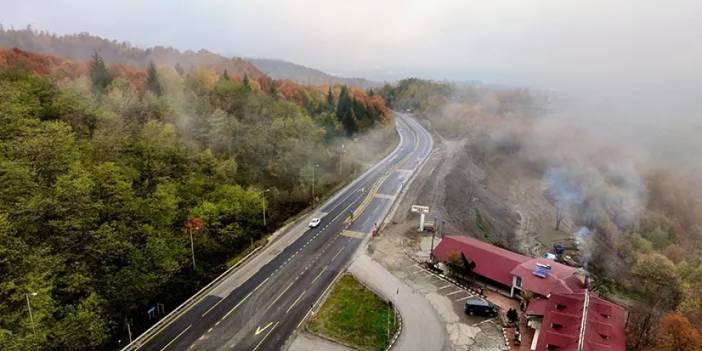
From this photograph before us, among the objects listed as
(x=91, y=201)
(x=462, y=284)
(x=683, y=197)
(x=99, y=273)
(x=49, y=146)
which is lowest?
(x=683, y=197)

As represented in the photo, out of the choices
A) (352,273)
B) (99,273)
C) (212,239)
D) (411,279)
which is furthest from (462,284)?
(99,273)

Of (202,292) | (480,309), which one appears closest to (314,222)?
(202,292)

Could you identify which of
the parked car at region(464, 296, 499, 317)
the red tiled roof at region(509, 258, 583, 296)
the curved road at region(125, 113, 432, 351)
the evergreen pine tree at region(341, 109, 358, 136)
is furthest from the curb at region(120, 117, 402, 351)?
the evergreen pine tree at region(341, 109, 358, 136)

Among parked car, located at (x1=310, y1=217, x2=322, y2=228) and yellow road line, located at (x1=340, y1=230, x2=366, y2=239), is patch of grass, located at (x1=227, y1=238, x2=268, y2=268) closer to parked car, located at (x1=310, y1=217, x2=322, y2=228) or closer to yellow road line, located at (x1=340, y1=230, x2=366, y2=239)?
parked car, located at (x1=310, y1=217, x2=322, y2=228)

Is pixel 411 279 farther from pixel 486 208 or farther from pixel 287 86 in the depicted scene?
pixel 287 86

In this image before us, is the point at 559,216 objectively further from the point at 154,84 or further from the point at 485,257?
the point at 154,84

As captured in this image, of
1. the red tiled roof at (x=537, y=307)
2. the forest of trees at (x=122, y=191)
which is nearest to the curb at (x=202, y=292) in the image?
the forest of trees at (x=122, y=191)
